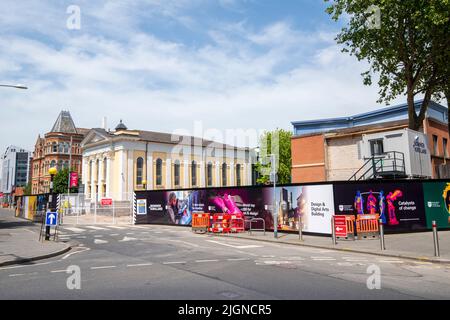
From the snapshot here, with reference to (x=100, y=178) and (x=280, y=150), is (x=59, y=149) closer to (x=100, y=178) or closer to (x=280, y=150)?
(x=100, y=178)

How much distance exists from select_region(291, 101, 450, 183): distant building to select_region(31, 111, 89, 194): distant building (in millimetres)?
64980

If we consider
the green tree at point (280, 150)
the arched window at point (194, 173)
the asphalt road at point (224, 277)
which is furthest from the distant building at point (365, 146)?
the arched window at point (194, 173)

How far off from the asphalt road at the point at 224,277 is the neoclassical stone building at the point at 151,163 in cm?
4893

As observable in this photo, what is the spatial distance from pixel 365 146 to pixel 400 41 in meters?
7.31

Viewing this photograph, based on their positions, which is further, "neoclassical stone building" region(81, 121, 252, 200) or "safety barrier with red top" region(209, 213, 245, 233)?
"neoclassical stone building" region(81, 121, 252, 200)

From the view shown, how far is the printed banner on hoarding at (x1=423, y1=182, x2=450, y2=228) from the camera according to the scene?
63.8 feet

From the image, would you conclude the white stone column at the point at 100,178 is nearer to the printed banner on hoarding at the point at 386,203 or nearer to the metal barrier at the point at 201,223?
the metal barrier at the point at 201,223

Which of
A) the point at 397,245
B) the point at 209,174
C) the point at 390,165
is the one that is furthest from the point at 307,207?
the point at 209,174

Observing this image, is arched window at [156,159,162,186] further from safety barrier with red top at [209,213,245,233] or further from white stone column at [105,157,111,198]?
safety barrier with red top at [209,213,245,233]

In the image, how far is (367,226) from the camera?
17.2 meters

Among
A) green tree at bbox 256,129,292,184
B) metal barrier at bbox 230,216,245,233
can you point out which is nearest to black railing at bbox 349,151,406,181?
metal barrier at bbox 230,216,245,233

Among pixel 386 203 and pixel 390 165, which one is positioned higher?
pixel 390 165

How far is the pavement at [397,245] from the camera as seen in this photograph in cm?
1239
